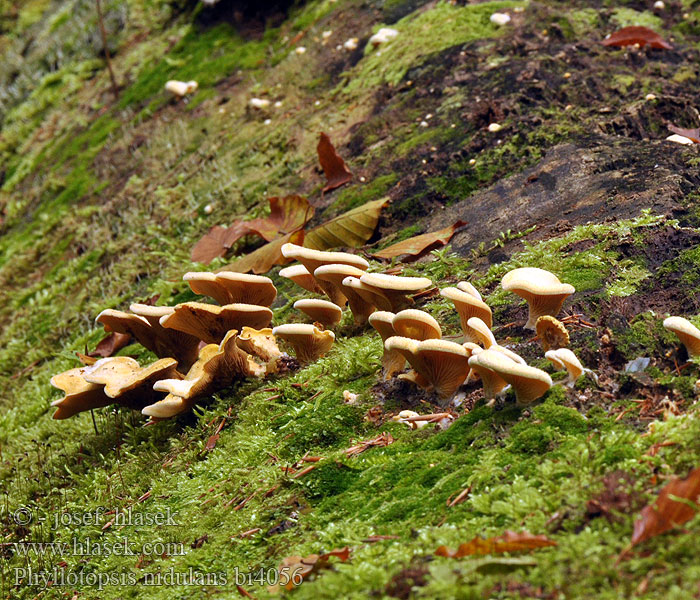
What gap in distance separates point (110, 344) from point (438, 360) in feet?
11.4

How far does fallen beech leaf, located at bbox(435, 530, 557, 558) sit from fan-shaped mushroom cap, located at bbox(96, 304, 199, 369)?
2416 millimetres

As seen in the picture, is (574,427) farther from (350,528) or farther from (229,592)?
(229,592)

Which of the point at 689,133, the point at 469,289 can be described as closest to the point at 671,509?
the point at 469,289

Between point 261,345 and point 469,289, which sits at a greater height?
point 469,289

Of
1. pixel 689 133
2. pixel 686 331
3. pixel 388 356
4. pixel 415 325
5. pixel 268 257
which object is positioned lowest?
Answer: pixel 689 133

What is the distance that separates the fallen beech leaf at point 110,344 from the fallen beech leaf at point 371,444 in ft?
9.95

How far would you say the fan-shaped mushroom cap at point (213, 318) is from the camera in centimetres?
363

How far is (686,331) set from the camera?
8.70ft

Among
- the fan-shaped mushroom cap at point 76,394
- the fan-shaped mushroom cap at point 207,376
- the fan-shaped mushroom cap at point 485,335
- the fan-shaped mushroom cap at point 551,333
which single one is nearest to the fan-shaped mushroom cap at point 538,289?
the fan-shaped mushroom cap at point 551,333

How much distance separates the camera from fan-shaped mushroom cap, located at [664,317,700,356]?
2650 millimetres

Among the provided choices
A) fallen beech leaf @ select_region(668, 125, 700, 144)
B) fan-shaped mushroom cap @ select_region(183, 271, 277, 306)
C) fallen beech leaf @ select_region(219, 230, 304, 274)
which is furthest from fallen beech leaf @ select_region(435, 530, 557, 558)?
fallen beech leaf @ select_region(668, 125, 700, 144)

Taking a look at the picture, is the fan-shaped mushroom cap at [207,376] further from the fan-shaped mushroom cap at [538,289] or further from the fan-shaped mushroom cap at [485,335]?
the fan-shaped mushroom cap at [538,289]

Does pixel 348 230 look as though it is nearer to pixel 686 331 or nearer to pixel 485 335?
pixel 485 335

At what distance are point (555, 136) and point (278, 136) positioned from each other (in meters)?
3.27
